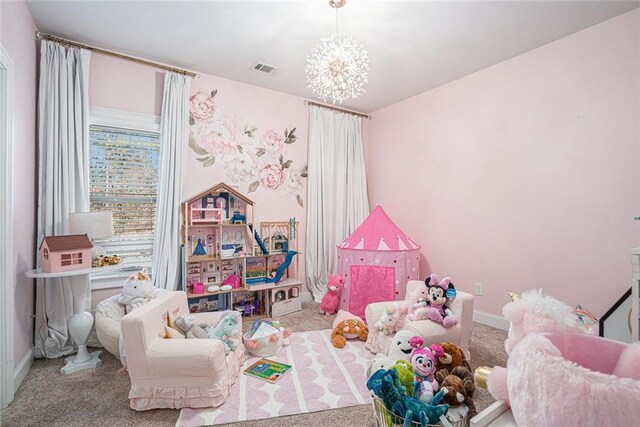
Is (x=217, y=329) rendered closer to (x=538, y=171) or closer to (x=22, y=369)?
(x=22, y=369)

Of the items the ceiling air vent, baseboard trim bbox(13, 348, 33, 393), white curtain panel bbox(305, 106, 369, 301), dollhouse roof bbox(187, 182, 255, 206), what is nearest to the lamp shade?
dollhouse roof bbox(187, 182, 255, 206)

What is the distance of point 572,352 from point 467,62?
2.97m

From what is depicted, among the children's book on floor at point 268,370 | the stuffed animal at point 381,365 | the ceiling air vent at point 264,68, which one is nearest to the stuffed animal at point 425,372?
the stuffed animal at point 381,365

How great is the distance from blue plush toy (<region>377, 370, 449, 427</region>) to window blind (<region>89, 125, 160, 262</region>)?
2.67 meters

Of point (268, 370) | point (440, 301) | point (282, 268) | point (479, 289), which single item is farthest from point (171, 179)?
point (479, 289)

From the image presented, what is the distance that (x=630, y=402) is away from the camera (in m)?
0.64

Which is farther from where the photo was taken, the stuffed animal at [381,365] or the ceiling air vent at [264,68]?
the ceiling air vent at [264,68]

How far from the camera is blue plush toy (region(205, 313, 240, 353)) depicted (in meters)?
2.20

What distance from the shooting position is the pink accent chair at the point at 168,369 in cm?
178

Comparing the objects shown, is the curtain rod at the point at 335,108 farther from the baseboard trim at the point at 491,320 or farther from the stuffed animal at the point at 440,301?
the baseboard trim at the point at 491,320

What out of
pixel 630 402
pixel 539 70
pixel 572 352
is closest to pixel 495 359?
pixel 572 352

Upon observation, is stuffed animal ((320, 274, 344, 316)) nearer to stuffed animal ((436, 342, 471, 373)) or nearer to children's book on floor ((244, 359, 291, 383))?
children's book on floor ((244, 359, 291, 383))

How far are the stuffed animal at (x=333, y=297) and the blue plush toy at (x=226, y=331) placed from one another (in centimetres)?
139

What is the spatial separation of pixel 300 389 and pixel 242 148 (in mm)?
2627
